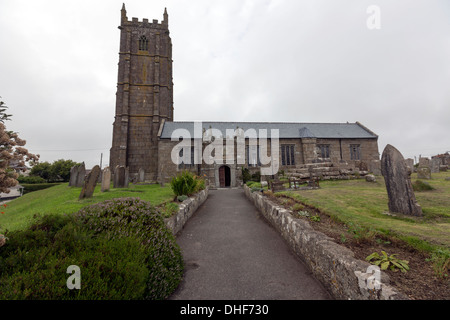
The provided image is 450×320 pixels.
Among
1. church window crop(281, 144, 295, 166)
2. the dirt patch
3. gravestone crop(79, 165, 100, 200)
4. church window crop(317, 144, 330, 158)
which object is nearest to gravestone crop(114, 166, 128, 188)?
gravestone crop(79, 165, 100, 200)

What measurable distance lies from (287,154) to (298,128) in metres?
5.90

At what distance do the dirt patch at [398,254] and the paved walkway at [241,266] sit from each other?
110 cm

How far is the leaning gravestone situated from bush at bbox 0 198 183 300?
21.8ft

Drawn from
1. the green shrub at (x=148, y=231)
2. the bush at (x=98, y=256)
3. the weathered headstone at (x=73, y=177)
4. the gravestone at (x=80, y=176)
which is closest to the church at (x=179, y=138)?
the weathered headstone at (x=73, y=177)

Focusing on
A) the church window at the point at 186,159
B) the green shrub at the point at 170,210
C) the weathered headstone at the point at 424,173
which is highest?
the church window at the point at 186,159

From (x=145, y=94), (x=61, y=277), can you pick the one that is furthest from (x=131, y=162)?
(x=61, y=277)

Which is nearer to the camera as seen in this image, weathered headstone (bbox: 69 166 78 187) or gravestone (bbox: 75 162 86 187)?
gravestone (bbox: 75 162 86 187)

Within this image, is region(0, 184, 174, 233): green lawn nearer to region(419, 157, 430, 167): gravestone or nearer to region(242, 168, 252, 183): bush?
region(242, 168, 252, 183): bush

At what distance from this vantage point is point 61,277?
2064 millimetres

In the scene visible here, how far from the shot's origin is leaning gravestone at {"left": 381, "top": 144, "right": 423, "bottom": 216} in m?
5.43

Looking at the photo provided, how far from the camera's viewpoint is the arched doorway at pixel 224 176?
863 inches

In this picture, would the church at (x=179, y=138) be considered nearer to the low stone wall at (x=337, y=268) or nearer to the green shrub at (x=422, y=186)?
the green shrub at (x=422, y=186)
